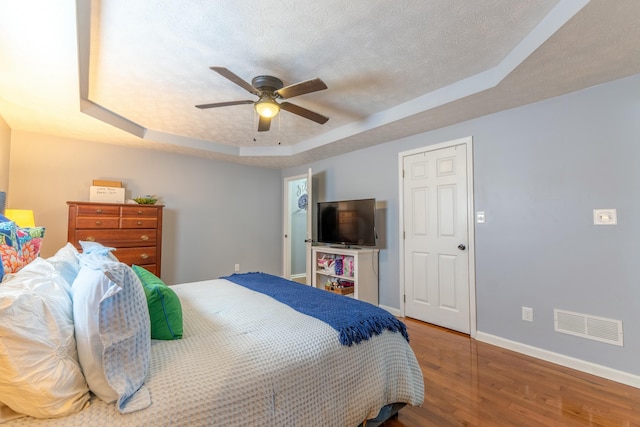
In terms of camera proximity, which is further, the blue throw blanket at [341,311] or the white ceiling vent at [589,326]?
the white ceiling vent at [589,326]

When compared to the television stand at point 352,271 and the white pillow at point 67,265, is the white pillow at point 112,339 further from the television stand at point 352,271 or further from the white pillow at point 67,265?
the television stand at point 352,271

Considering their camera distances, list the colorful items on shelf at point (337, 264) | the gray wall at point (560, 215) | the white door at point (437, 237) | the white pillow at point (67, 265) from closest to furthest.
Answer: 1. the white pillow at point (67, 265)
2. the gray wall at point (560, 215)
3. the white door at point (437, 237)
4. the colorful items on shelf at point (337, 264)

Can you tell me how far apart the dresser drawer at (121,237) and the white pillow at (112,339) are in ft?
9.14

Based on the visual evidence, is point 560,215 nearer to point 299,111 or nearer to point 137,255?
point 299,111

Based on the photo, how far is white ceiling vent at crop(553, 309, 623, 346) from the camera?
209 centimetres

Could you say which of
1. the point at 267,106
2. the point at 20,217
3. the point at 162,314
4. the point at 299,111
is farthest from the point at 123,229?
the point at 162,314

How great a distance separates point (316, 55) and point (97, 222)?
3.05 m

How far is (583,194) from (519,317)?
1161 millimetres

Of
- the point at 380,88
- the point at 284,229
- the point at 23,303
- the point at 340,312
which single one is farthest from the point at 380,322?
the point at 284,229

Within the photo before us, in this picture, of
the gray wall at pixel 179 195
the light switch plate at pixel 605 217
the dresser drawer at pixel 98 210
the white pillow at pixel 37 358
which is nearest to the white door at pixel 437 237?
the light switch plate at pixel 605 217

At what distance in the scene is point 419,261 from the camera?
3.34 m

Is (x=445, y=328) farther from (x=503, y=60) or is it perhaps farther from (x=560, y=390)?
(x=503, y=60)

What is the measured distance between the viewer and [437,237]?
3.18 m

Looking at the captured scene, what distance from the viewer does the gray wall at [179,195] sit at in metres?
3.38
